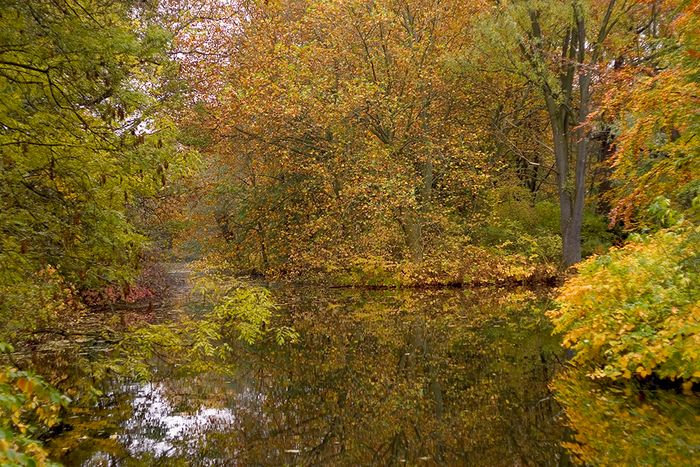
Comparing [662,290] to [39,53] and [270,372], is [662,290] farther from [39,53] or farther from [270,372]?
[39,53]

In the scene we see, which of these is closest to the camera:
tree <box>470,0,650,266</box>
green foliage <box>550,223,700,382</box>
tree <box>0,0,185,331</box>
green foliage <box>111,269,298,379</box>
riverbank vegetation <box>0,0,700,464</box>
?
tree <box>0,0,185,331</box>

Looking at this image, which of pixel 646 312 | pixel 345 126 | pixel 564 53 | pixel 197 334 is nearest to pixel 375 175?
pixel 345 126

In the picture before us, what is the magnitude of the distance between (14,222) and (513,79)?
1896cm

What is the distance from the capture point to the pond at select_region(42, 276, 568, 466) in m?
5.51

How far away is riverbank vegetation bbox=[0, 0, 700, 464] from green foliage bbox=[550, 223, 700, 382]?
0.04 meters

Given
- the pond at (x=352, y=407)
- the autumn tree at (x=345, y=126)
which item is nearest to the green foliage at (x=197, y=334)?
the pond at (x=352, y=407)

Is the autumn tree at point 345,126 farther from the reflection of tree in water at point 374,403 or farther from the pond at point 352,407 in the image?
the pond at point 352,407

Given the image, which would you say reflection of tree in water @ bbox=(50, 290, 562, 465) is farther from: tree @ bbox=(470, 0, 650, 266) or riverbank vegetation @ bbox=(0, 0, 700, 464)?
tree @ bbox=(470, 0, 650, 266)

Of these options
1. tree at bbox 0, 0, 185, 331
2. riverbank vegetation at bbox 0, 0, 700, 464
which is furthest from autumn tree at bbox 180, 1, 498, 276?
tree at bbox 0, 0, 185, 331

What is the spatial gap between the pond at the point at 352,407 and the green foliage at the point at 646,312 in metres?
0.95

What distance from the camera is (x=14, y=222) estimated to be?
546 cm

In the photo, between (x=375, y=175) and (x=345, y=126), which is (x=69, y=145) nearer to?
(x=375, y=175)

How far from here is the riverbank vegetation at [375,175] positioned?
5.79 metres

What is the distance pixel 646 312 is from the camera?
6621 millimetres
